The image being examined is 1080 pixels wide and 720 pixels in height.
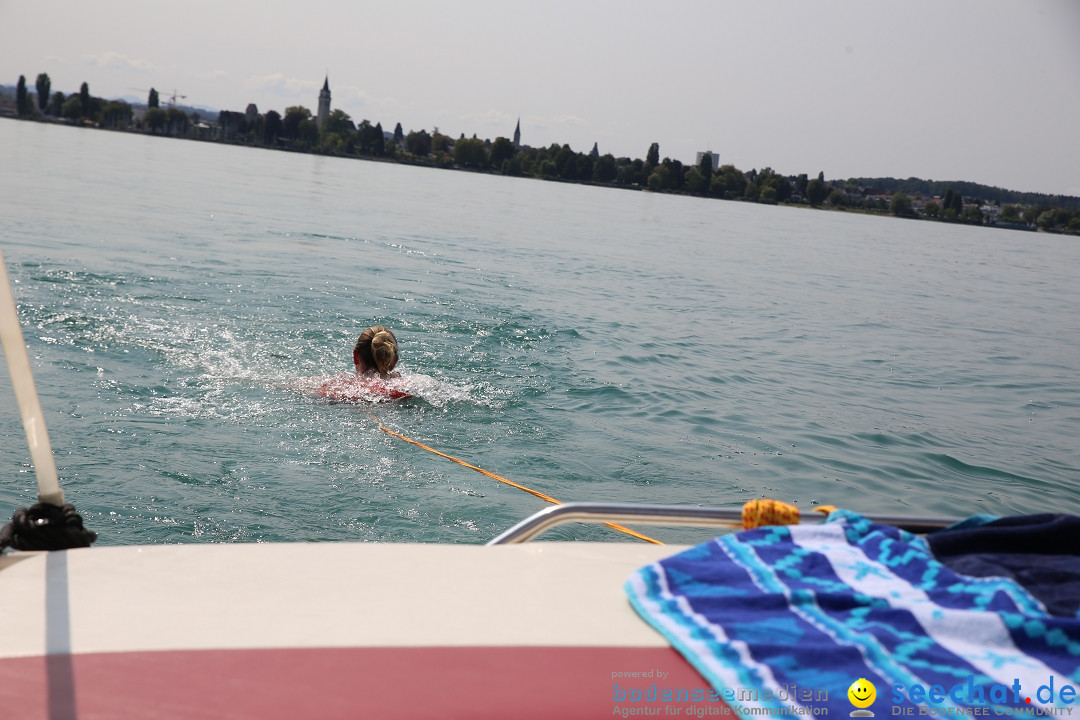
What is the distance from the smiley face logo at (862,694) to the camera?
1.36 m

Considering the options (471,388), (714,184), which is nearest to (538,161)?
(714,184)

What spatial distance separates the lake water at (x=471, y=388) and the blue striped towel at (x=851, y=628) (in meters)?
2.54

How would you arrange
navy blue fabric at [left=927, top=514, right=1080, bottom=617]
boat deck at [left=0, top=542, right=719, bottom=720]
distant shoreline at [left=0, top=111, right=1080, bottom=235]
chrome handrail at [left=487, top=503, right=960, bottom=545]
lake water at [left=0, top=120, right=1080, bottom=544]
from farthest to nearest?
distant shoreline at [left=0, top=111, right=1080, bottom=235], lake water at [left=0, top=120, right=1080, bottom=544], chrome handrail at [left=487, top=503, right=960, bottom=545], navy blue fabric at [left=927, top=514, right=1080, bottom=617], boat deck at [left=0, top=542, right=719, bottom=720]

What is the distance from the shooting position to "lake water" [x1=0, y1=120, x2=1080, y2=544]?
454cm

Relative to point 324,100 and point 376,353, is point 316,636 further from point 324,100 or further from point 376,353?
point 324,100

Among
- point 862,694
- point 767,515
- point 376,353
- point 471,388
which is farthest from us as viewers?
point 471,388

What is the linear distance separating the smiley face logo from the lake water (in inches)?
114

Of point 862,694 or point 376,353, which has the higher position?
point 862,694

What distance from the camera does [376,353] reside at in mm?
6250

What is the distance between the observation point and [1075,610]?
1.59 meters

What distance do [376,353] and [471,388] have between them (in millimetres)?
1029

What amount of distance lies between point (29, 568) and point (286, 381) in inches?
192

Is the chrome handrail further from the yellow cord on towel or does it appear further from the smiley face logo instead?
the smiley face logo

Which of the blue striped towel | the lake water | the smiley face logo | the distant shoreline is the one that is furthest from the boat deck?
the distant shoreline
